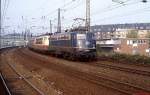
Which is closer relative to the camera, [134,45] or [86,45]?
[86,45]

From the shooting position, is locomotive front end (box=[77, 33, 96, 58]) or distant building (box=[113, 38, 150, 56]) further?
distant building (box=[113, 38, 150, 56])

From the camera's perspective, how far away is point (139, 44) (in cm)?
9188

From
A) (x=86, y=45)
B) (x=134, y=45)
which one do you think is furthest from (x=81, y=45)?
(x=134, y=45)

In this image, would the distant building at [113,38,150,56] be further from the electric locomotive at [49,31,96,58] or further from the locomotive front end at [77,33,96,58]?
the locomotive front end at [77,33,96,58]

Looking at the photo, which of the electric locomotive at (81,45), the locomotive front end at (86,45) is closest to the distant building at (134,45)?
the electric locomotive at (81,45)

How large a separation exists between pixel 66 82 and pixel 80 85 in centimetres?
178

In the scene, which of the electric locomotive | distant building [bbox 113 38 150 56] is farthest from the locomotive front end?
distant building [bbox 113 38 150 56]

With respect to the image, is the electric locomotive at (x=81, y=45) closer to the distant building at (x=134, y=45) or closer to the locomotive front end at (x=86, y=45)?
the locomotive front end at (x=86, y=45)

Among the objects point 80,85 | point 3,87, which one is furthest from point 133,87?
point 3,87

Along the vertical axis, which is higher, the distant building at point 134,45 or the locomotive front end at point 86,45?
the locomotive front end at point 86,45

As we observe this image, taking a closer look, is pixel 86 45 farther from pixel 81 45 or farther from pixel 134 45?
pixel 134 45

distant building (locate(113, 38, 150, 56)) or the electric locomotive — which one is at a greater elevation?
the electric locomotive

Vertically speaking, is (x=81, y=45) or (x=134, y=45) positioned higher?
(x=81, y=45)

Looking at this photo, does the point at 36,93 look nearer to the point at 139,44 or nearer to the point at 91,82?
the point at 91,82
